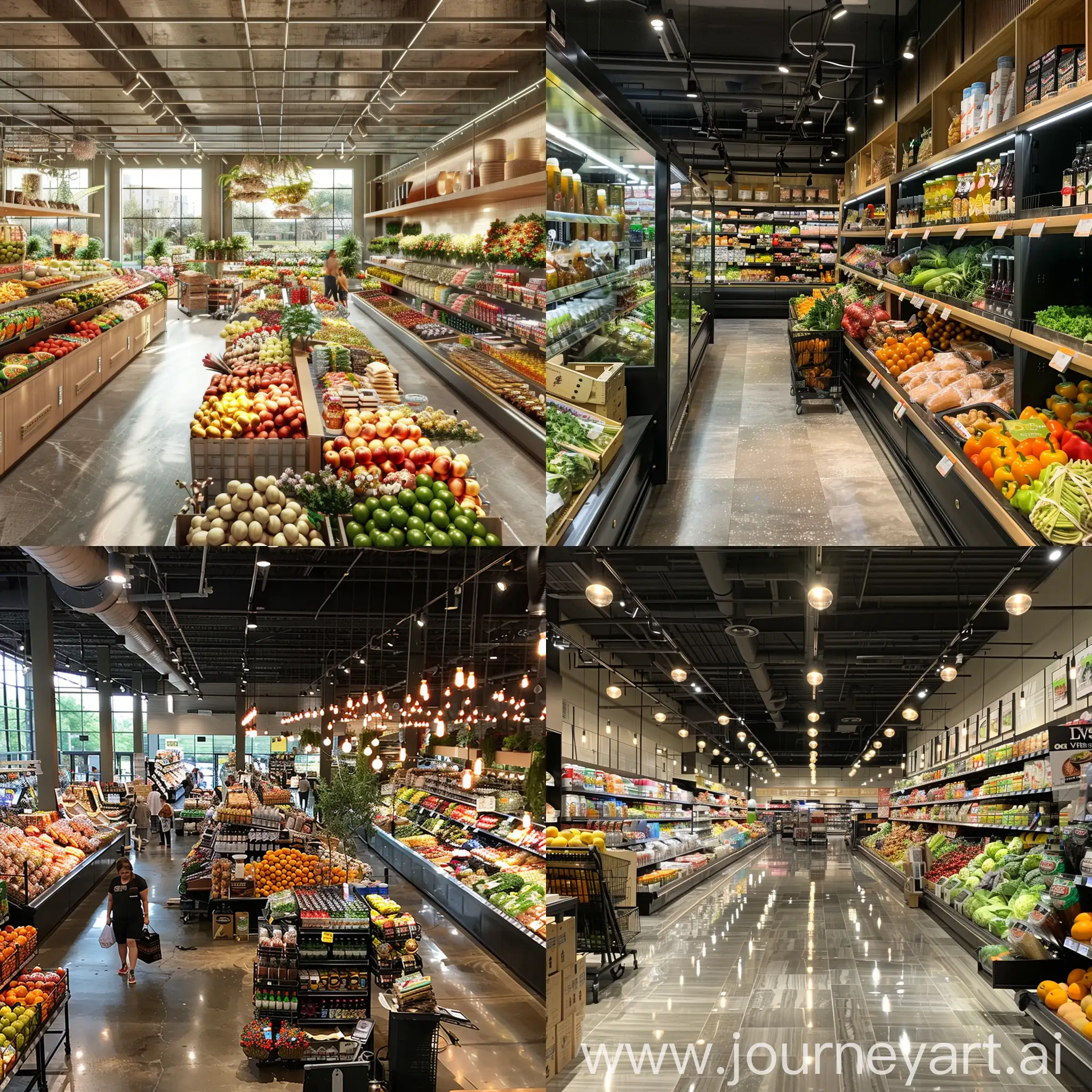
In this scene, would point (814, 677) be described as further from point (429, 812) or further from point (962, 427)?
point (429, 812)

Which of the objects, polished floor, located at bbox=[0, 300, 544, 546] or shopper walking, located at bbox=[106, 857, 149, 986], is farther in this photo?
shopper walking, located at bbox=[106, 857, 149, 986]

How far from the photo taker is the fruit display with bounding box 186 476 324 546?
5.11m

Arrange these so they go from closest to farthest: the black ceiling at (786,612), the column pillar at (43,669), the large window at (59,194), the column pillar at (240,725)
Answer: the large window at (59,194)
the black ceiling at (786,612)
the column pillar at (43,669)
the column pillar at (240,725)

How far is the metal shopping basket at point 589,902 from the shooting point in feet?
25.7

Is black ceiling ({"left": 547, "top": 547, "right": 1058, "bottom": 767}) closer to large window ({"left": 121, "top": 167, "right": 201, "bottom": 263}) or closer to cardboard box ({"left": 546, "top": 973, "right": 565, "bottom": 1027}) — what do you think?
cardboard box ({"left": 546, "top": 973, "right": 565, "bottom": 1027})

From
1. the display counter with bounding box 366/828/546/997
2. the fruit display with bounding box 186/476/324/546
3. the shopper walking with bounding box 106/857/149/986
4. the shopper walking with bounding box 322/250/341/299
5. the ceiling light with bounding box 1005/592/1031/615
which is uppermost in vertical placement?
the shopper walking with bounding box 322/250/341/299

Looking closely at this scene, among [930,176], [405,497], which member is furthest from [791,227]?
[405,497]

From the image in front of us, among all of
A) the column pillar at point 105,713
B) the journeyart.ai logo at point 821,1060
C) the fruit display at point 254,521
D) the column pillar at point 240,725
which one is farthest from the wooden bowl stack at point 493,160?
the column pillar at point 240,725

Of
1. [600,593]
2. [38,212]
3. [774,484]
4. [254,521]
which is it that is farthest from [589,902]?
[38,212]

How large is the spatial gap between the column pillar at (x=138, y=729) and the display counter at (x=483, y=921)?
47.5 ft

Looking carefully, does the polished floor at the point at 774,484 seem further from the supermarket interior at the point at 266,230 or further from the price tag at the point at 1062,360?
the price tag at the point at 1062,360

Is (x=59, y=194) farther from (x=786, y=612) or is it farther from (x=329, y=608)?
(x=329, y=608)

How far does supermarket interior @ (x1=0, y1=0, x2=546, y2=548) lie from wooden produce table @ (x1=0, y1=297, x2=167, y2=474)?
0.03 metres

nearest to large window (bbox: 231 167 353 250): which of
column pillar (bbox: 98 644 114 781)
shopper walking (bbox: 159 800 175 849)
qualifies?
column pillar (bbox: 98 644 114 781)
